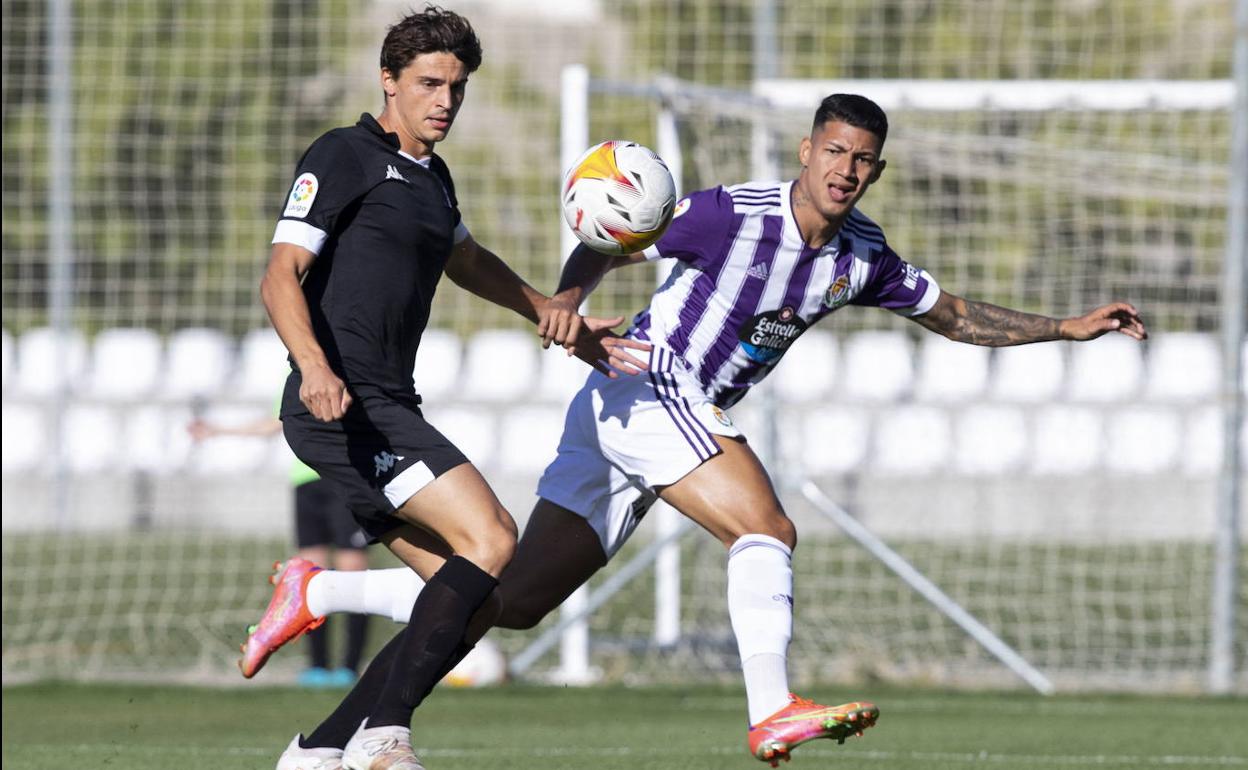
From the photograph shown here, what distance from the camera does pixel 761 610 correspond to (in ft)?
18.9

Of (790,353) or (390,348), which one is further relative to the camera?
(790,353)

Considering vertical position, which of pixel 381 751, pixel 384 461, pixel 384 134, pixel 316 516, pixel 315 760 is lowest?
pixel 315 760

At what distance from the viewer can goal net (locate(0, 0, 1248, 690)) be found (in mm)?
11727

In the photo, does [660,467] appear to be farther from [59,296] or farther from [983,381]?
[983,381]

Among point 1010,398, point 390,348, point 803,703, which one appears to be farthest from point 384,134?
point 1010,398

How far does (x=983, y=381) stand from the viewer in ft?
66.5

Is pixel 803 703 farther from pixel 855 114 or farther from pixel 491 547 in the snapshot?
pixel 855 114

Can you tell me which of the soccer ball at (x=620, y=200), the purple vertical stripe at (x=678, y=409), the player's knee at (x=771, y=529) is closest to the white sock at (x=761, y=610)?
the player's knee at (x=771, y=529)

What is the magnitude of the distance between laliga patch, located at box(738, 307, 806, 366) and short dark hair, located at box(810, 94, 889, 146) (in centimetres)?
67

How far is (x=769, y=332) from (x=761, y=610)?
1.14m

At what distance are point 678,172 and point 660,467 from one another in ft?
17.5

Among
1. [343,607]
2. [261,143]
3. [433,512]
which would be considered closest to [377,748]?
[433,512]

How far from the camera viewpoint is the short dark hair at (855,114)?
6.19 m

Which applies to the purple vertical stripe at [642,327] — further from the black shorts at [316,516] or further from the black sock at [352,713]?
the black shorts at [316,516]
